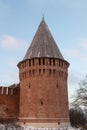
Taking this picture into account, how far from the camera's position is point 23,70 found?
23422 millimetres

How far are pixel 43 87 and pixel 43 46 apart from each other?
15.0ft

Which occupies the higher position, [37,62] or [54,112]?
[37,62]

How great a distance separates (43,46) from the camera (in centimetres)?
2381

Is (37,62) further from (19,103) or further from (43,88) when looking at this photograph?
(19,103)

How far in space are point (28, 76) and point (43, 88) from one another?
2090 mm

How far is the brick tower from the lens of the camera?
69.6 ft

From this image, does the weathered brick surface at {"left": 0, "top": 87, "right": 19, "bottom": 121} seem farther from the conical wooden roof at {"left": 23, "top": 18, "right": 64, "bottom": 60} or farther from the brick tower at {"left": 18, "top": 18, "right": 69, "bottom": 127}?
the conical wooden roof at {"left": 23, "top": 18, "right": 64, "bottom": 60}

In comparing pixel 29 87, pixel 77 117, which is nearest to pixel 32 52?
pixel 29 87

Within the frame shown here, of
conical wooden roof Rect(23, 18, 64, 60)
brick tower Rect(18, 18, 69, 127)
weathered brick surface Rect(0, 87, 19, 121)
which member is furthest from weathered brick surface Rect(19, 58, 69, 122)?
weathered brick surface Rect(0, 87, 19, 121)

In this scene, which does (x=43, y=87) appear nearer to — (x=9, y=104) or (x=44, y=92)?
(x=44, y=92)

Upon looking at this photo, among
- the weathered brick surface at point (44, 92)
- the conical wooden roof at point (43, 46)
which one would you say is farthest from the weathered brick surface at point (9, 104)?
the conical wooden roof at point (43, 46)

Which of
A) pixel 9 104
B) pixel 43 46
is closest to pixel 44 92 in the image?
pixel 9 104

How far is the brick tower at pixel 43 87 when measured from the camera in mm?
21219

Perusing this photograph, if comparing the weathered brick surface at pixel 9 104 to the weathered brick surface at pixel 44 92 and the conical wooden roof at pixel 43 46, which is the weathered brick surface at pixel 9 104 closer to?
the weathered brick surface at pixel 44 92
